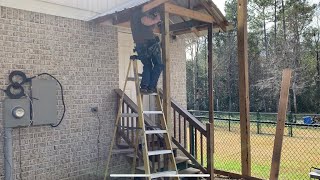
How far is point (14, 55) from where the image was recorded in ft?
18.0

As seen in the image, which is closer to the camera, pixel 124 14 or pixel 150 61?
pixel 150 61

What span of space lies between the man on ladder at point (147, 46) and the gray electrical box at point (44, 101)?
160 cm

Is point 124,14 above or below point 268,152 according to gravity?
above

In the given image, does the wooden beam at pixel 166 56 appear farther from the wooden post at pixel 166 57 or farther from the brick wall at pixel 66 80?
the brick wall at pixel 66 80

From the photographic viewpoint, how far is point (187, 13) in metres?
5.93

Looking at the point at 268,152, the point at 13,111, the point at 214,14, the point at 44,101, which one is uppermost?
the point at 214,14

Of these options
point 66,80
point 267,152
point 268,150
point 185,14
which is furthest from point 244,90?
point 268,150

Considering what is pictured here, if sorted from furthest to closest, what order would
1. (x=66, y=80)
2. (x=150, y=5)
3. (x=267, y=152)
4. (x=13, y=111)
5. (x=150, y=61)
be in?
1. (x=267, y=152)
2. (x=66, y=80)
3. (x=150, y=61)
4. (x=150, y=5)
5. (x=13, y=111)

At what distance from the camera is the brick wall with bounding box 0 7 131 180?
5.53 m

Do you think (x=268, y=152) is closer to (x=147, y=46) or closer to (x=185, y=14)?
(x=185, y=14)

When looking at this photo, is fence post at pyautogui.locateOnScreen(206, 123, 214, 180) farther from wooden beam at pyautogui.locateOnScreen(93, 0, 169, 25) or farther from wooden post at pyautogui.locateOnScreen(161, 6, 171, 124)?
wooden beam at pyautogui.locateOnScreen(93, 0, 169, 25)

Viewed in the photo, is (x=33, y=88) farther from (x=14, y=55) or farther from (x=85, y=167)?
(x=85, y=167)

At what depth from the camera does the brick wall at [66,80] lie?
5.53 m

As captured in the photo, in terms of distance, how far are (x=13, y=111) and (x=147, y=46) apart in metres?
2.36
